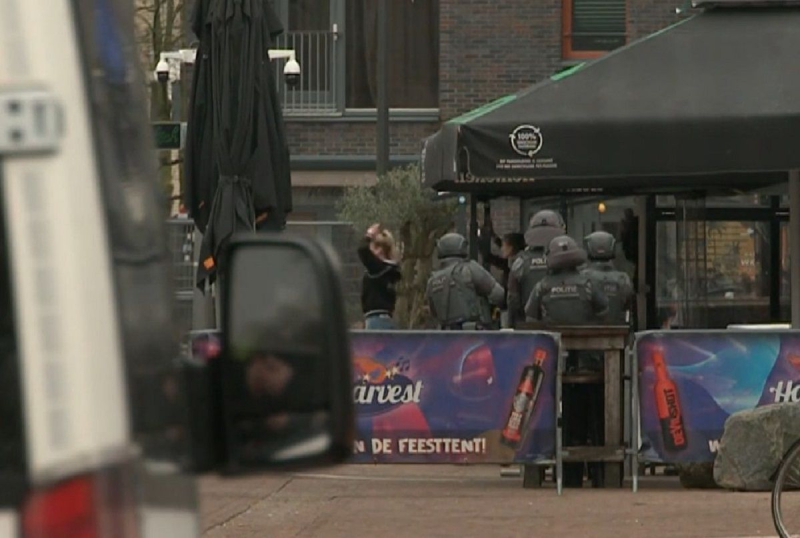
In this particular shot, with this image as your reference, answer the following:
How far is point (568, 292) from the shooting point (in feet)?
42.8

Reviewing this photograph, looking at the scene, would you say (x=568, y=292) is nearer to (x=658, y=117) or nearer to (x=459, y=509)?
(x=658, y=117)

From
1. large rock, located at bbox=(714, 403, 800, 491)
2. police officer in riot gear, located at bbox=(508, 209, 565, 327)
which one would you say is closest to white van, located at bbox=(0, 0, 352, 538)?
large rock, located at bbox=(714, 403, 800, 491)

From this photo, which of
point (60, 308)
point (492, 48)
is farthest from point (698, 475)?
point (492, 48)

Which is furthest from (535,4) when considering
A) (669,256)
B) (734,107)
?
(734,107)

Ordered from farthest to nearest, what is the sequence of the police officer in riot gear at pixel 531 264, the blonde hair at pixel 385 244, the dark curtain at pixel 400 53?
the dark curtain at pixel 400 53
the blonde hair at pixel 385 244
the police officer in riot gear at pixel 531 264

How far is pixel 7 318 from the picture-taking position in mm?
1991

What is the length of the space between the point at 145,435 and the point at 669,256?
16.3 meters

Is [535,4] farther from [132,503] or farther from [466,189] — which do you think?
[132,503]

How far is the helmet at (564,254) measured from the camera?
A: 12969 millimetres

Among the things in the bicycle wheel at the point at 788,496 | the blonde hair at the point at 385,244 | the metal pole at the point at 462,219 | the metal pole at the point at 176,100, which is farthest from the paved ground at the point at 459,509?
the metal pole at the point at 176,100

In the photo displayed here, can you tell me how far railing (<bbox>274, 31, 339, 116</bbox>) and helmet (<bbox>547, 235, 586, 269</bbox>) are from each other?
17532 millimetres

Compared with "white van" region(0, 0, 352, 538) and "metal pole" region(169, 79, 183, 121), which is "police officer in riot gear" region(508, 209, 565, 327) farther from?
"white van" region(0, 0, 352, 538)

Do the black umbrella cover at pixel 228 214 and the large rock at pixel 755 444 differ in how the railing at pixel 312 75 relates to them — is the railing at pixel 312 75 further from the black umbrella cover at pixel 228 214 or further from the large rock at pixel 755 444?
the large rock at pixel 755 444

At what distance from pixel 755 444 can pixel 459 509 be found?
190 cm
